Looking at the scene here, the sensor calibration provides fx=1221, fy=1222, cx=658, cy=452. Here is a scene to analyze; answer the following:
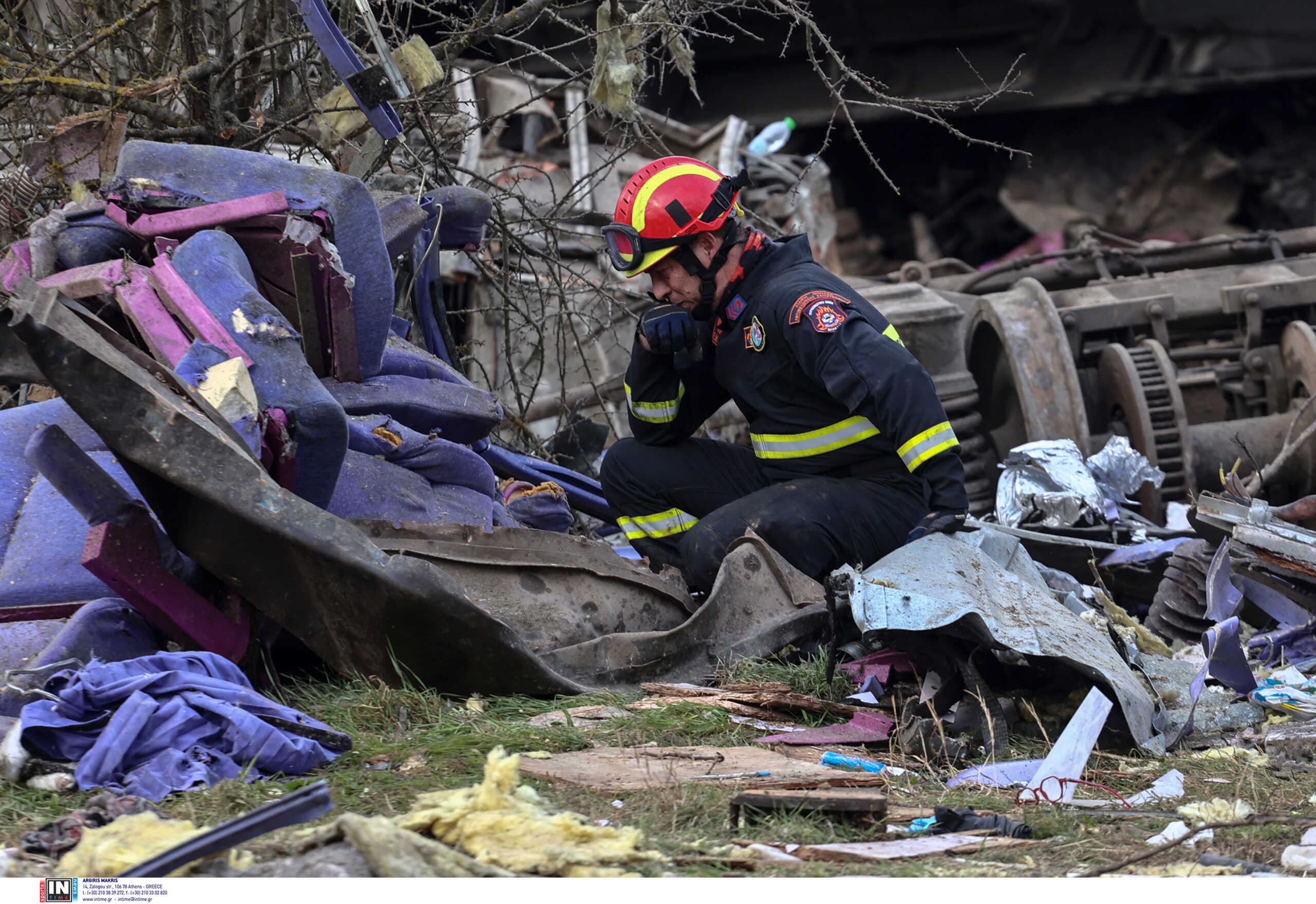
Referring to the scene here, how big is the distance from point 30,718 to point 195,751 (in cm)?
32

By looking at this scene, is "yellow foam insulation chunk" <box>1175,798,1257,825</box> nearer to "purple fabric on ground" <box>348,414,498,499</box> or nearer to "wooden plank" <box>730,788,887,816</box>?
"wooden plank" <box>730,788,887,816</box>

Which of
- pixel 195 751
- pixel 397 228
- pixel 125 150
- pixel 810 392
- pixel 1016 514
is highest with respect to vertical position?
pixel 125 150

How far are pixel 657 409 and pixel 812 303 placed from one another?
2.55 feet

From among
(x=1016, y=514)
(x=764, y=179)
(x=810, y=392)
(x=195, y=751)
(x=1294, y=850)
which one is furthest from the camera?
(x=764, y=179)

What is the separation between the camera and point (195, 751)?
2229mm

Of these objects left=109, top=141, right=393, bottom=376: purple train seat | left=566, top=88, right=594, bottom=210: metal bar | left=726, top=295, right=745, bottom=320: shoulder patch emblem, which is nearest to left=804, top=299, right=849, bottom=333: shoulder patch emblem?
left=726, top=295, right=745, bottom=320: shoulder patch emblem

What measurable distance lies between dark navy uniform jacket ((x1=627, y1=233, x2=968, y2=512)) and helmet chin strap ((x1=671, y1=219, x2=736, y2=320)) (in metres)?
0.08

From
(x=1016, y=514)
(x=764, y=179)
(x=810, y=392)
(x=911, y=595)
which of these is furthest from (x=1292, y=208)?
(x=911, y=595)

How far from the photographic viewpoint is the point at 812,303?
3.60m

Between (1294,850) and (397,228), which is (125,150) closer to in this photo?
(397,228)

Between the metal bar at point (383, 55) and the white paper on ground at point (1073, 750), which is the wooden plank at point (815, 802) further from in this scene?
the metal bar at point (383, 55)

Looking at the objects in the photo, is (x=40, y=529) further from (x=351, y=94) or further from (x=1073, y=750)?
(x=1073, y=750)

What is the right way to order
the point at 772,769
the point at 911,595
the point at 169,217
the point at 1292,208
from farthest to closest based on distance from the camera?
the point at 1292,208, the point at 169,217, the point at 911,595, the point at 772,769
